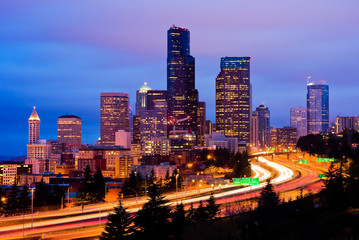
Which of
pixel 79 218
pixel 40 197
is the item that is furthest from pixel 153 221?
pixel 40 197

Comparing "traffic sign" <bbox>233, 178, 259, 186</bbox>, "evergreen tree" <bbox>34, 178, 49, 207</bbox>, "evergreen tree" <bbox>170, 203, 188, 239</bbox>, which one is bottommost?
"evergreen tree" <bbox>34, 178, 49, 207</bbox>

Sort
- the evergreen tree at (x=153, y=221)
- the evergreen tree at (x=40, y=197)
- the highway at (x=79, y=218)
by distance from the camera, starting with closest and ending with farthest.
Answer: the evergreen tree at (x=153, y=221), the highway at (x=79, y=218), the evergreen tree at (x=40, y=197)

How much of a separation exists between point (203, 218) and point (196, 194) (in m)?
42.2

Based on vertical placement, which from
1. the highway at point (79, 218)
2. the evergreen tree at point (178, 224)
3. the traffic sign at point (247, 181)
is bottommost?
the highway at point (79, 218)

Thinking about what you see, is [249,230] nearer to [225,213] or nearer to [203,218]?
[203,218]

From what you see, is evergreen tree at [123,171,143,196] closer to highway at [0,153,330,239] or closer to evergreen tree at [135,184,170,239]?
highway at [0,153,330,239]

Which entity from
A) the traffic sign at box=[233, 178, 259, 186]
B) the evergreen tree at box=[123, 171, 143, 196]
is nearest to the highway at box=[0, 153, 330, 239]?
the traffic sign at box=[233, 178, 259, 186]

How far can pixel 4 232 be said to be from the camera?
62906 mm

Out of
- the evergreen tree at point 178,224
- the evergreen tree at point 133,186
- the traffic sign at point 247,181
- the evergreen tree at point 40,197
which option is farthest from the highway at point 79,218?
the evergreen tree at point 40,197

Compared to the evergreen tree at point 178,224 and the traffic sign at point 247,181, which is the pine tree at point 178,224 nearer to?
the evergreen tree at point 178,224

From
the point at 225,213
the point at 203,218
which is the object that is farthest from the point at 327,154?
the point at 203,218

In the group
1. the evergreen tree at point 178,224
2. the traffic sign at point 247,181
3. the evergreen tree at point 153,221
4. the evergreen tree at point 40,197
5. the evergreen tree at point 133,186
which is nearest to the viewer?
the evergreen tree at point 153,221

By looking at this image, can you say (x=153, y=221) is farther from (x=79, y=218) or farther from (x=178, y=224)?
(x=79, y=218)

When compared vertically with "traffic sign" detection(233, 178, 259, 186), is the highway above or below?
below
